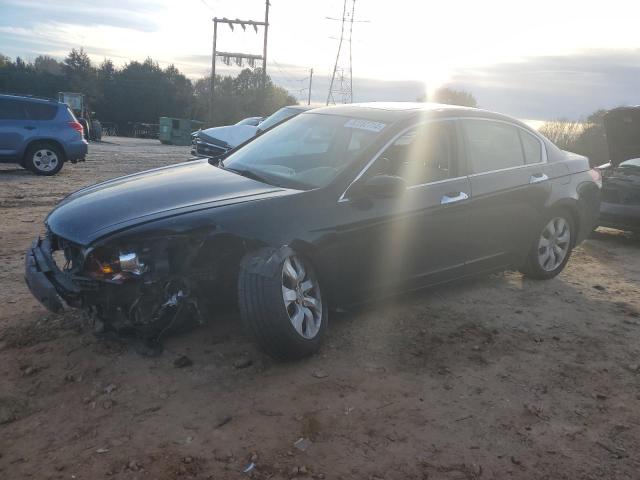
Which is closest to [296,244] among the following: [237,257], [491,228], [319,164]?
[237,257]

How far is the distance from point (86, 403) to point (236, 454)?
988mm

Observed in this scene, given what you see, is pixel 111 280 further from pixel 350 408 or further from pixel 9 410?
pixel 350 408

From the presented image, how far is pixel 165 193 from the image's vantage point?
393 centimetres

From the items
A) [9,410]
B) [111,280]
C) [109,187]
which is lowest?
[9,410]

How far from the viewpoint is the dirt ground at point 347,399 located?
282 centimetres

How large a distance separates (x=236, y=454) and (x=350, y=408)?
0.72 metres

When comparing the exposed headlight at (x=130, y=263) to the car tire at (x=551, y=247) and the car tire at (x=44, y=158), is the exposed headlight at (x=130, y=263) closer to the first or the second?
the car tire at (x=551, y=247)

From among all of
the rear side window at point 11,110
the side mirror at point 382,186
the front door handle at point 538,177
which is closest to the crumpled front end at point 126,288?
the side mirror at point 382,186

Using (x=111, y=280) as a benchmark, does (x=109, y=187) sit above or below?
above

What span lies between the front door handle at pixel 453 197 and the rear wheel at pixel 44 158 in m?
10.7

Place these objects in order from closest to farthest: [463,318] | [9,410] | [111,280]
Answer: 1. [9,410]
2. [111,280]
3. [463,318]

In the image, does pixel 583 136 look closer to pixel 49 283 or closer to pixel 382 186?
pixel 382 186

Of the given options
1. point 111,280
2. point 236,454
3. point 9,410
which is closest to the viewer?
point 236,454

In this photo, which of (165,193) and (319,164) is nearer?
(165,193)
